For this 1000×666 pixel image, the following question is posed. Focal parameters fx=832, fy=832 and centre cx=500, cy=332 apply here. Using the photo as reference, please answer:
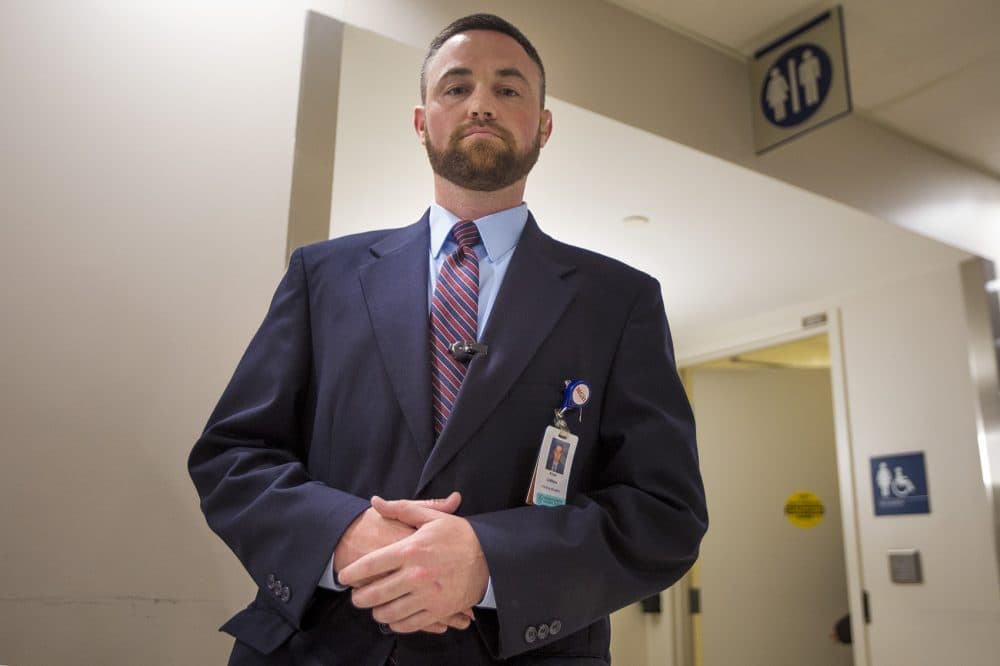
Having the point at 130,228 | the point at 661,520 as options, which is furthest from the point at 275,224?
the point at 661,520

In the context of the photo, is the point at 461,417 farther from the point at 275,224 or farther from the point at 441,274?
the point at 275,224

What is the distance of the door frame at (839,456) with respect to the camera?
3865 millimetres

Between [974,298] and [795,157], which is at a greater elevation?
[795,157]

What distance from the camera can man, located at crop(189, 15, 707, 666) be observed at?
939 millimetres

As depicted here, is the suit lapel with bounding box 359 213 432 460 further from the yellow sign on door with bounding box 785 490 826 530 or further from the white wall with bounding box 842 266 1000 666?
the yellow sign on door with bounding box 785 490 826 530

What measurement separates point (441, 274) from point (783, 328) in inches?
146

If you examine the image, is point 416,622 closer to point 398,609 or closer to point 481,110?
point 398,609

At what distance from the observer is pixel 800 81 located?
8.88ft

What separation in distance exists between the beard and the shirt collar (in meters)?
0.05

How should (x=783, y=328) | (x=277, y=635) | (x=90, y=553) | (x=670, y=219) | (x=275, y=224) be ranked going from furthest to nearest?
1. (x=783, y=328)
2. (x=670, y=219)
3. (x=275, y=224)
4. (x=90, y=553)
5. (x=277, y=635)

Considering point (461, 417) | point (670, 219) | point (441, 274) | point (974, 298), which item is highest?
point (670, 219)

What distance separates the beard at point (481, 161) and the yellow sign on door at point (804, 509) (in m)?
4.24

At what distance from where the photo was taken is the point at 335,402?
112 centimetres

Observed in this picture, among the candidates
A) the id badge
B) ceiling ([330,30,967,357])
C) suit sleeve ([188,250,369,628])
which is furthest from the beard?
ceiling ([330,30,967,357])
